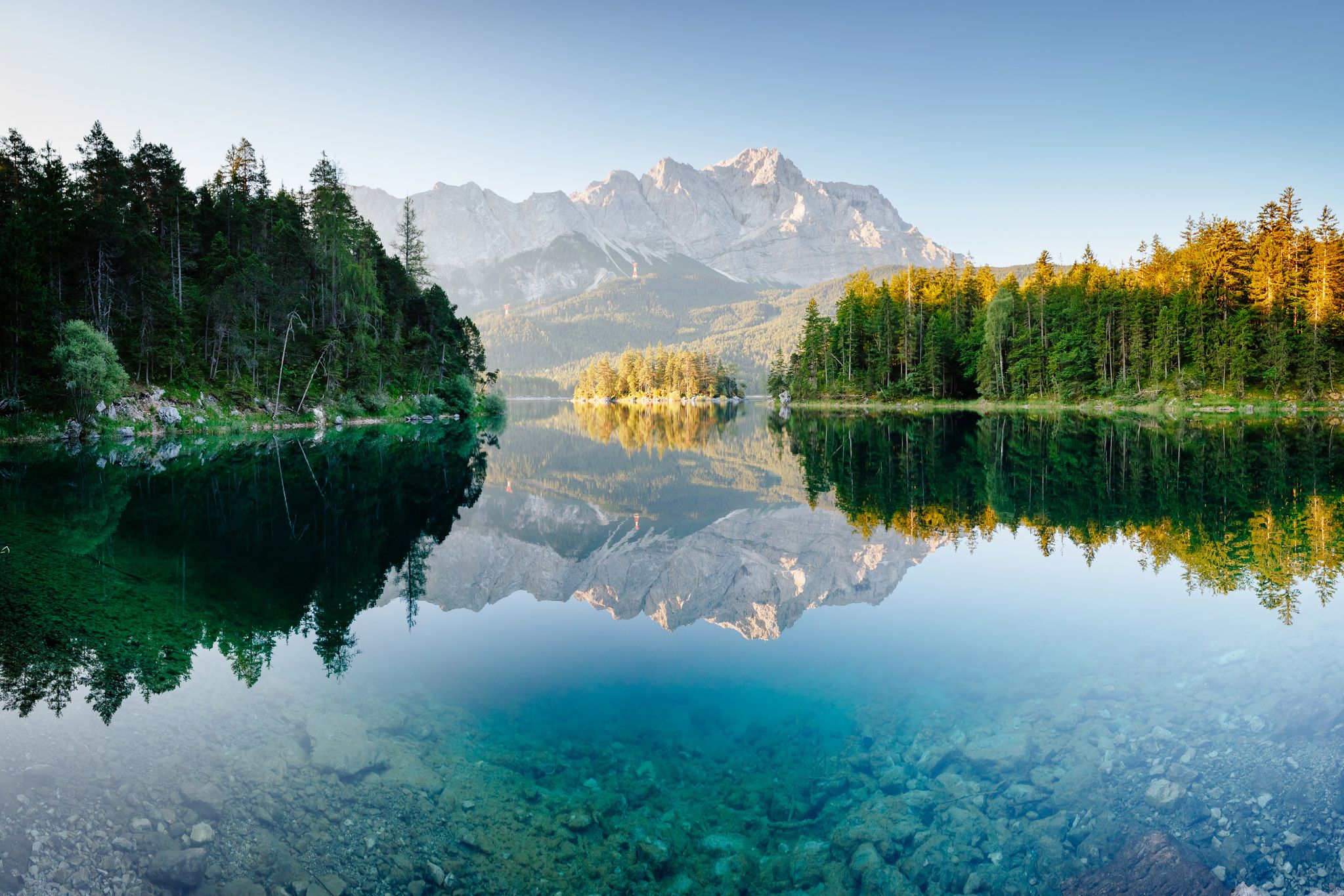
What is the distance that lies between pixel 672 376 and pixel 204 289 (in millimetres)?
120193

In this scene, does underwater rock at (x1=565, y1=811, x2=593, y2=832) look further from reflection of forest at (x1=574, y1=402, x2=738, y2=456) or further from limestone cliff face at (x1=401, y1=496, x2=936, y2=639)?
reflection of forest at (x1=574, y1=402, x2=738, y2=456)

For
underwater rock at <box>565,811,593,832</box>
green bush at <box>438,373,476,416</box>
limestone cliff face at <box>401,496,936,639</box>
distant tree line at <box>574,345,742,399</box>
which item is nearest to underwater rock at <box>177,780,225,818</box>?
underwater rock at <box>565,811,593,832</box>

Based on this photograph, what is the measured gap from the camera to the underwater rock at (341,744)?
24.7ft

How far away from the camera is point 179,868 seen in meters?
5.82

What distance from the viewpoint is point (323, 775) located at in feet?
24.0

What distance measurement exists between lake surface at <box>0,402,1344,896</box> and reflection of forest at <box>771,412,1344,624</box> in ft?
0.72

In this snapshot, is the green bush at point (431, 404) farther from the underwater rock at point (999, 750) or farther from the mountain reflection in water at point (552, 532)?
A: the underwater rock at point (999, 750)

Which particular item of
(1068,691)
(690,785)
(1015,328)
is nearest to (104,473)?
(690,785)

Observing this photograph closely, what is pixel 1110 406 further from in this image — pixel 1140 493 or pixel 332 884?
pixel 332 884

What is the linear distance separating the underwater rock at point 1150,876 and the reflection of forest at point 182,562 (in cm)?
1002

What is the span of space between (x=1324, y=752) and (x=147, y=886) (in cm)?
1190

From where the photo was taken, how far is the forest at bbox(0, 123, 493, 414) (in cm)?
4459

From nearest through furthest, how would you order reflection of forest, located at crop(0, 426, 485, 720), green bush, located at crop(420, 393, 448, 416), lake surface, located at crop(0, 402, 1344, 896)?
lake surface, located at crop(0, 402, 1344, 896) < reflection of forest, located at crop(0, 426, 485, 720) < green bush, located at crop(420, 393, 448, 416)

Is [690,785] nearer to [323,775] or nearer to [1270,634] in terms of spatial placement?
[323,775]
